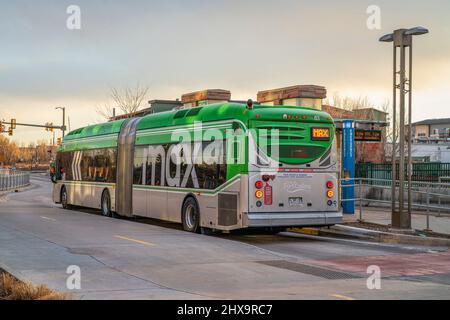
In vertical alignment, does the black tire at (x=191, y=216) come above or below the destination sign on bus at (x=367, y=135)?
below

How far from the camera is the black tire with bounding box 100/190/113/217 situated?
2517cm

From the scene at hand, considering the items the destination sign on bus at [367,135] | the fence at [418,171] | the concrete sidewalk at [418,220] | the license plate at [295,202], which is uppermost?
the destination sign on bus at [367,135]

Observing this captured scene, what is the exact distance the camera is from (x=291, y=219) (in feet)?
54.9

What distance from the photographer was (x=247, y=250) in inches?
604

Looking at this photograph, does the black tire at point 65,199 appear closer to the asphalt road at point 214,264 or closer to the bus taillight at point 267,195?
the asphalt road at point 214,264

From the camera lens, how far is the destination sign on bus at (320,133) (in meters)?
17.4

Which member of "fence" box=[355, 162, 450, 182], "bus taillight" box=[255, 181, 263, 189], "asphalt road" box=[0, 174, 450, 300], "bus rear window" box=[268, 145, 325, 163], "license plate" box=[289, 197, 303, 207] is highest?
"bus rear window" box=[268, 145, 325, 163]

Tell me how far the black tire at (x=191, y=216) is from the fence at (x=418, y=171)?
13197mm

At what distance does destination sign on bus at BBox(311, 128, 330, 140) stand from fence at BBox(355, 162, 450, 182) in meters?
12.6

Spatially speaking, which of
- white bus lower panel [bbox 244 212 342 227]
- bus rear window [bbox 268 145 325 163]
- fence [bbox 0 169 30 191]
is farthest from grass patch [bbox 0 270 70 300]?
fence [bbox 0 169 30 191]

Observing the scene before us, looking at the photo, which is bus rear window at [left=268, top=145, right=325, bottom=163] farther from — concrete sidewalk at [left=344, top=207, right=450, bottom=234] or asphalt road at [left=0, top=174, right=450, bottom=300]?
concrete sidewalk at [left=344, top=207, right=450, bottom=234]

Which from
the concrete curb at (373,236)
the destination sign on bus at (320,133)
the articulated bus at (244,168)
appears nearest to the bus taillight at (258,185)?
the articulated bus at (244,168)
